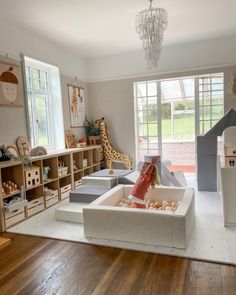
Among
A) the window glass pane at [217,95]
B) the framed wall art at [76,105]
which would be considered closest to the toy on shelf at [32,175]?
the framed wall art at [76,105]

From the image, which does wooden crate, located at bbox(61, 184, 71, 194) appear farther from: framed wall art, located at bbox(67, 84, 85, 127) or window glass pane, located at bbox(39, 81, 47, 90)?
window glass pane, located at bbox(39, 81, 47, 90)

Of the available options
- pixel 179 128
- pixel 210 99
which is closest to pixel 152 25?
pixel 210 99

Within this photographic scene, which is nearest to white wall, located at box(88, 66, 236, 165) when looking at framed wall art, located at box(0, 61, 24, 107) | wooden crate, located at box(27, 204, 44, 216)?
framed wall art, located at box(0, 61, 24, 107)

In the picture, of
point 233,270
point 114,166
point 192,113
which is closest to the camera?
point 233,270

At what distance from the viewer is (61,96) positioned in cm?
474

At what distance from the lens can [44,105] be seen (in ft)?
15.0

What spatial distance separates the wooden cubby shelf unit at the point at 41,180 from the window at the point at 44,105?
0.51 meters

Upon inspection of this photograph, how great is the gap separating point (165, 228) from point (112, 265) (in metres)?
0.58

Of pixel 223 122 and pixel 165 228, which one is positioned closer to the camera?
pixel 165 228

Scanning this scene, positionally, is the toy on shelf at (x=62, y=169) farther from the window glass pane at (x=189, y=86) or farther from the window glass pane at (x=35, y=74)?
the window glass pane at (x=189, y=86)

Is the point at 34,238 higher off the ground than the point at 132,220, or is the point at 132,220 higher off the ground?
the point at 132,220

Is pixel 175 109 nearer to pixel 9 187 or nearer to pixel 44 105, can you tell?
pixel 44 105

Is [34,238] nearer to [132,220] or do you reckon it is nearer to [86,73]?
[132,220]

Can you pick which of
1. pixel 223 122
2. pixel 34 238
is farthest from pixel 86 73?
pixel 34 238
